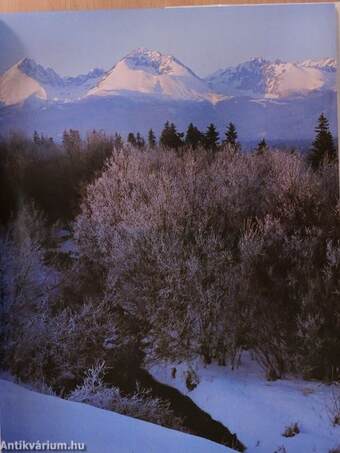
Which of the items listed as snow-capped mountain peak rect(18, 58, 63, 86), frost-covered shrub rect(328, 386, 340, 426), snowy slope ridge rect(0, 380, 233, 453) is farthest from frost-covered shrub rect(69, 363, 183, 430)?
snow-capped mountain peak rect(18, 58, 63, 86)

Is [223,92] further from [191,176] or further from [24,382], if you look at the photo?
[24,382]

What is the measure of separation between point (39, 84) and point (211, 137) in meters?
0.64

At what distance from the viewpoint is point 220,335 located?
2189 millimetres

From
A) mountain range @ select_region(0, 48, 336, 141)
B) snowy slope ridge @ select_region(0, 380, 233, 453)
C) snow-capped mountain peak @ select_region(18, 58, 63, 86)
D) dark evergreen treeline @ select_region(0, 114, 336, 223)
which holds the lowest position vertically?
snowy slope ridge @ select_region(0, 380, 233, 453)

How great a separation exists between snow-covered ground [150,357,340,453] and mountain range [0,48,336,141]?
87 cm

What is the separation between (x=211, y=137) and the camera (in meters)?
2.19

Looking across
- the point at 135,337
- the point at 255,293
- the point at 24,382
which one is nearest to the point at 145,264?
the point at 135,337

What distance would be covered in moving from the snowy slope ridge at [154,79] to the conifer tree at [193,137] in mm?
108

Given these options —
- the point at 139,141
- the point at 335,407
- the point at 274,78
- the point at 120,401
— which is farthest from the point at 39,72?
the point at 335,407

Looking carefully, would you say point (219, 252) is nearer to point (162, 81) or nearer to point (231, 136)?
point (231, 136)

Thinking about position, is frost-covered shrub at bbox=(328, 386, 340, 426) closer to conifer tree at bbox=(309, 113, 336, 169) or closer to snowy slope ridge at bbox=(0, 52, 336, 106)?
conifer tree at bbox=(309, 113, 336, 169)

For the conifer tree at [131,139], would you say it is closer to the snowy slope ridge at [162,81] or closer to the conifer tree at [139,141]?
the conifer tree at [139,141]

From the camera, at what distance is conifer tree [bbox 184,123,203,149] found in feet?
7.16

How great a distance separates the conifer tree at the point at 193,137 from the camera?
2184 millimetres
